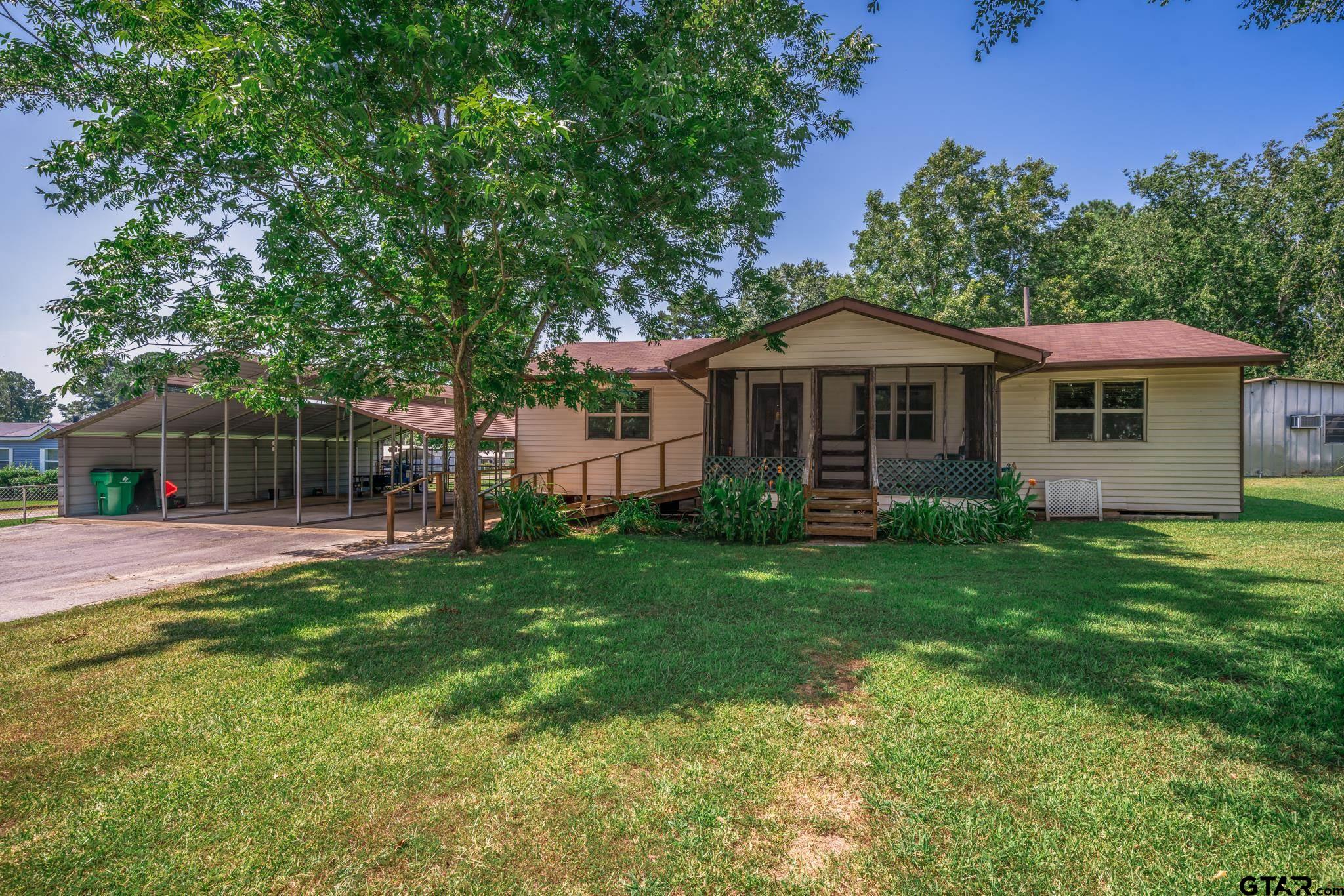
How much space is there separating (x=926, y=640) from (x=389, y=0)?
8.02 meters

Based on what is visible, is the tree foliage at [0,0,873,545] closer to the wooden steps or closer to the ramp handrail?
the ramp handrail

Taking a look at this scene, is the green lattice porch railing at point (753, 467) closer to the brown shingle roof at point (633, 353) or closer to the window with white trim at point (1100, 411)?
the brown shingle roof at point (633, 353)

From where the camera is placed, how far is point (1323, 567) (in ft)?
23.2

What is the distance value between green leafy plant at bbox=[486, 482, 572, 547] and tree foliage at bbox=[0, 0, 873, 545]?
3.19 feet

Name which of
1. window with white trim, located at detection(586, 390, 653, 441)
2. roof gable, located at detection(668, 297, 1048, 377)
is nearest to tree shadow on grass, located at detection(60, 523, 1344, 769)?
roof gable, located at detection(668, 297, 1048, 377)

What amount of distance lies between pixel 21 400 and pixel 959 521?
321 feet

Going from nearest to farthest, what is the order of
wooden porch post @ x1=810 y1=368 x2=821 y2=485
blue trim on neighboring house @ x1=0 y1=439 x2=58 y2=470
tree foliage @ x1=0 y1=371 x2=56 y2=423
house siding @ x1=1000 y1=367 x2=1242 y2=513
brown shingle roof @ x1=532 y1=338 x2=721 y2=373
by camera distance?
wooden porch post @ x1=810 y1=368 x2=821 y2=485 < house siding @ x1=1000 y1=367 x2=1242 y2=513 < brown shingle roof @ x1=532 y1=338 x2=721 y2=373 < blue trim on neighboring house @ x1=0 y1=439 x2=58 y2=470 < tree foliage @ x1=0 y1=371 x2=56 y2=423

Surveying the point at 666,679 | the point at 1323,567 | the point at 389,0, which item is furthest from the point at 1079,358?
the point at 389,0

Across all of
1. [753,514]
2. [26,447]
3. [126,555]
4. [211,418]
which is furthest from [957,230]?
[26,447]

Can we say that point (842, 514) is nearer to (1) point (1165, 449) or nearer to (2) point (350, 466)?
(1) point (1165, 449)

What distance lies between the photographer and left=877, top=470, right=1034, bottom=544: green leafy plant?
31.2ft

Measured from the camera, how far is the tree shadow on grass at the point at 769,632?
3.78 metres

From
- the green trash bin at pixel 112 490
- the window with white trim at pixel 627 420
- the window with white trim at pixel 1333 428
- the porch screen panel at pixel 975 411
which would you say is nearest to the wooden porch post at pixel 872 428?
the porch screen panel at pixel 975 411

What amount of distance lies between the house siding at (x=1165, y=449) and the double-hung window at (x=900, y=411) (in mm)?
1853
